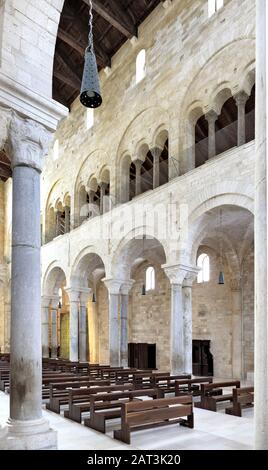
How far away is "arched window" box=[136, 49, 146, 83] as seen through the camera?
1822 centimetres

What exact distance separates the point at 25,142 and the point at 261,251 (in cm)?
422

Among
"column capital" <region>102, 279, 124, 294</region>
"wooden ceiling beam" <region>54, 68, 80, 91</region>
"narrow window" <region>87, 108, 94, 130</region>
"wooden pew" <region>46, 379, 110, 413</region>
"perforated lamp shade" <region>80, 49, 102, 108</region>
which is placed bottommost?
"wooden pew" <region>46, 379, 110, 413</region>

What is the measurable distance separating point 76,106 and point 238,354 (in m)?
15.5

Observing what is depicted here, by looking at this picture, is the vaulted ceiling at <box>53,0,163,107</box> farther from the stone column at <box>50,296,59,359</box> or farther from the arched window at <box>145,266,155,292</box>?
the stone column at <box>50,296,59,359</box>

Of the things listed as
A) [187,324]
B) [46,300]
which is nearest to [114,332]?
[187,324]

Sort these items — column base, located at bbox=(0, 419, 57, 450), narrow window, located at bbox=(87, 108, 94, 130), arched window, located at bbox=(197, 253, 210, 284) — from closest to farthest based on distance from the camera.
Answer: column base, located at bbox=(0, 419, 57, 450)
arched window, located at bbox=(197, 253, 210, 284)
narrow window, located at bbox=(87, 108, 94, 130)

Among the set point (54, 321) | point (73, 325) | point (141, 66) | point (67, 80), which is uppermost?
point (67, 80)

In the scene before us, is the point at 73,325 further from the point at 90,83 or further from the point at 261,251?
the point at 261,251

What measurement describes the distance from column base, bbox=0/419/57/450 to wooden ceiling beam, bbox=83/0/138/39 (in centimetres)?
1663

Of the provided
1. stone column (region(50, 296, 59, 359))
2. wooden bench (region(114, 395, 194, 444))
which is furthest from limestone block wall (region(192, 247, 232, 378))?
wooden bench (region(114, 395, 194, 444))

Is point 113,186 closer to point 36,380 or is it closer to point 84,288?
point 84,288

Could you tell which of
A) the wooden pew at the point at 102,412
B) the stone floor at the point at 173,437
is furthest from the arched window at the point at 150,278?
the stone floor at the point at 173,437

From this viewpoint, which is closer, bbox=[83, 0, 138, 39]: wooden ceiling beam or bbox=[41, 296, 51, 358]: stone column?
bbox=[83, 0, 138, 39]: wooden ceiling beam

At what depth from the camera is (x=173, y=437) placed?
717cm
